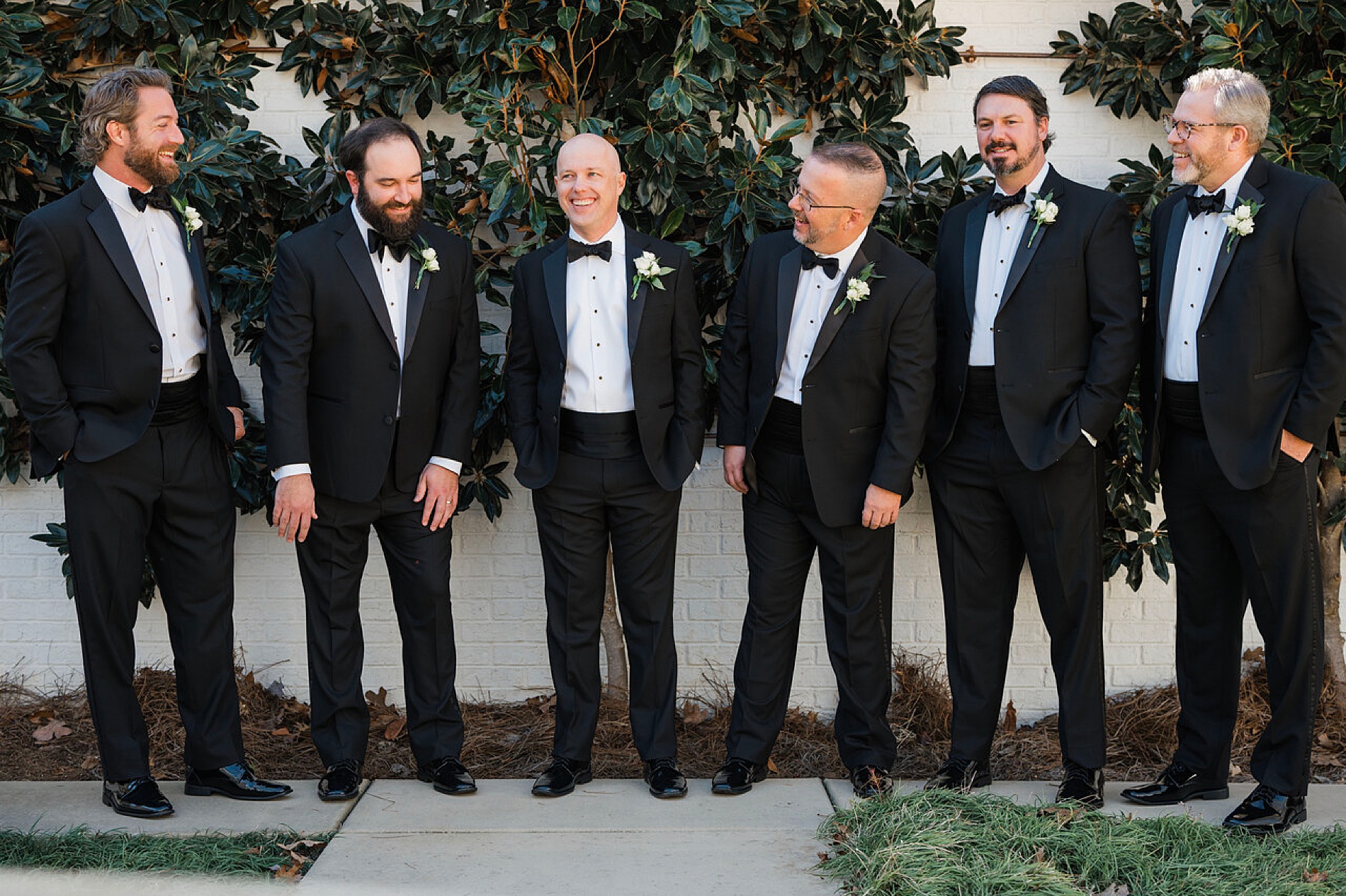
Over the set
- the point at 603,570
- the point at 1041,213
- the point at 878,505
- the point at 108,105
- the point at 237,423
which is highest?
the point at 108,105

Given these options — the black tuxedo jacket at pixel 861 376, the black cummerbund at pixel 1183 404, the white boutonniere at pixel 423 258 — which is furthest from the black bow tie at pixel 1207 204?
the white boutonniere at pixel 423 258

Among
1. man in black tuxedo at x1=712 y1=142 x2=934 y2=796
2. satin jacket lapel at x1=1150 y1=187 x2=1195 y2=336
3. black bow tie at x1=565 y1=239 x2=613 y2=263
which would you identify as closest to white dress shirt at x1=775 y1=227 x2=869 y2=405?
man in black tuxedo at x1=712 y1=142 x2=934 y2=796

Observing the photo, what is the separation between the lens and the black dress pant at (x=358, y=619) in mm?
3686

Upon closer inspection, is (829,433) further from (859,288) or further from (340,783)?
(340,783)

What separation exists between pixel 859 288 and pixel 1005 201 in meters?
0.49

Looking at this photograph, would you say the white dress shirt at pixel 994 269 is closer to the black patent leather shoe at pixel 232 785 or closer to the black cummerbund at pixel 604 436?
the black cummerbund at pixel 604 436

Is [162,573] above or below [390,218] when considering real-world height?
below

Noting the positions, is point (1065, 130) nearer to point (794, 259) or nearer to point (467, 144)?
point (794, 259)

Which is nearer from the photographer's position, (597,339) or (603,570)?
(597,339)

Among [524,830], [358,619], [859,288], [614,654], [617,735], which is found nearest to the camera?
[524,830]

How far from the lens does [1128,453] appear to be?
14.1 ft

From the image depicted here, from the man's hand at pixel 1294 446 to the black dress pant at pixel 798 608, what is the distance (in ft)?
3.46

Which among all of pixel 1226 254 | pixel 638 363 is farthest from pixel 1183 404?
pixel 638 363

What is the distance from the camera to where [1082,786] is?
3598 millimetres
